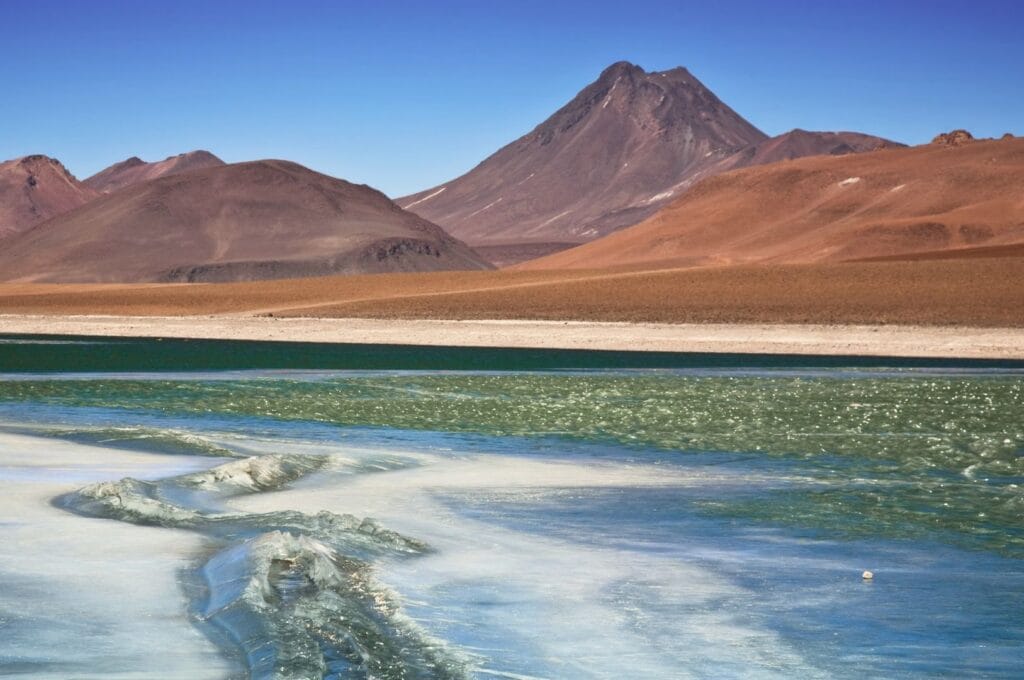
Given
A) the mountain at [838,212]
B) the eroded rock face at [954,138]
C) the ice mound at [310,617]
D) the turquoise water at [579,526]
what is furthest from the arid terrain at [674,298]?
the eroded rock face at [954,138]

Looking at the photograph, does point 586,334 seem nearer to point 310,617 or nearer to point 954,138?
point 310,617

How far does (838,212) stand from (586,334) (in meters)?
114

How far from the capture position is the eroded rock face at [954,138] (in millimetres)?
183125

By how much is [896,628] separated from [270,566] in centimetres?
424

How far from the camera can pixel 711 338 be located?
165 feet

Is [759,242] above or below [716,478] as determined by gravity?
above

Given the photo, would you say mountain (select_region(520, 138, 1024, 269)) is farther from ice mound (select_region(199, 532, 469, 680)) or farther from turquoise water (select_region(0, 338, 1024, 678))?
ice mound (select_region(199, 532, 469, 680))

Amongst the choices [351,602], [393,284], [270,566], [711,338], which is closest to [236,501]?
[270,566]

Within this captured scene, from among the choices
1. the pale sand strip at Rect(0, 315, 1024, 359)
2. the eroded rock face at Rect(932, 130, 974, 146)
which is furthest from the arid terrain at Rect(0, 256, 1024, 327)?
the eroded rock face at Rect(932, 130, 974, 146)

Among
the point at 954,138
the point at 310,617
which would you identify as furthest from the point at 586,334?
the point at 954,138

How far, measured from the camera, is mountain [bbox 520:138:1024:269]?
135250mm

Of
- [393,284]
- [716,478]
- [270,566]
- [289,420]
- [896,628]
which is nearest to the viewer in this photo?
[896,628]

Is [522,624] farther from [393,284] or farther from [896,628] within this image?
[393,284]

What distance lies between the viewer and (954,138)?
185875 millimetres
